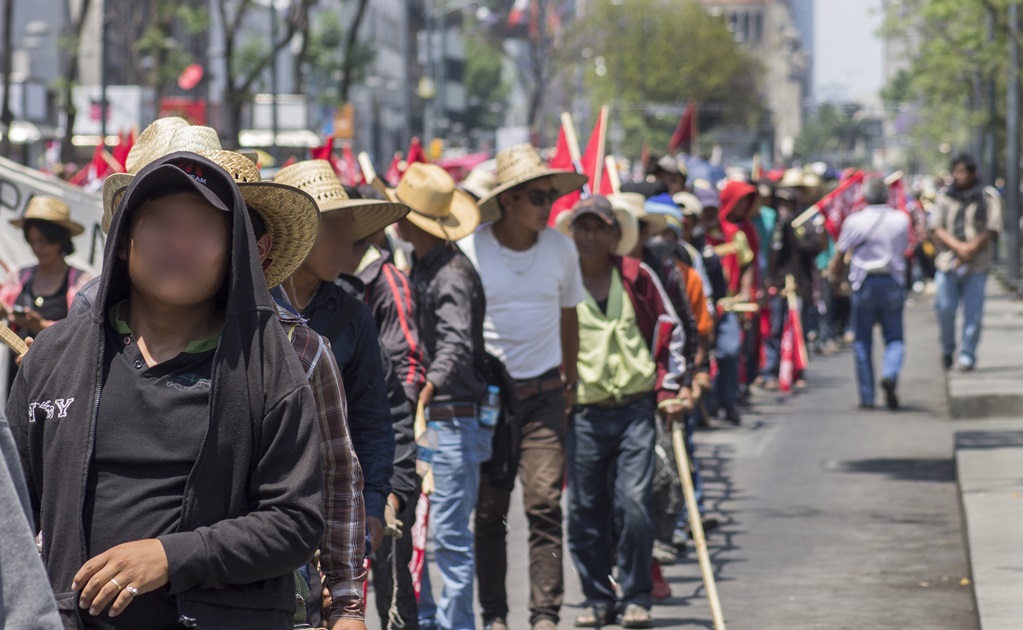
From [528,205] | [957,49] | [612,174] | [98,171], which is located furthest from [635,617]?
[957,49]

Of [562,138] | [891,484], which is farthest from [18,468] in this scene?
[891,484]

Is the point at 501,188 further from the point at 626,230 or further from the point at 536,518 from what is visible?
the point at 536,518

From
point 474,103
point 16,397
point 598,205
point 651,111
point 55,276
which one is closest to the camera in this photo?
point 16,397

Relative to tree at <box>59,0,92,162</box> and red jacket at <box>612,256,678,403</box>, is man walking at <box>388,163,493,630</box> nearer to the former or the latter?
red jacket at <box>612,256,678,403</box>

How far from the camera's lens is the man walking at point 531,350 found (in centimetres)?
719

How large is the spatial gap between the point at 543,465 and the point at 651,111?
244ft

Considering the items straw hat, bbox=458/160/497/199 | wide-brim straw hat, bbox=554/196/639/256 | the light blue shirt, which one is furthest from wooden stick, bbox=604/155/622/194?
the light blue shirt

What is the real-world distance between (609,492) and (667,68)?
7735cm

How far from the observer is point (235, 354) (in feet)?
9.66

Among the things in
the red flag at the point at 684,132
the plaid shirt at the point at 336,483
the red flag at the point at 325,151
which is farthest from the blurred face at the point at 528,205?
the red flag at the point at 684,132

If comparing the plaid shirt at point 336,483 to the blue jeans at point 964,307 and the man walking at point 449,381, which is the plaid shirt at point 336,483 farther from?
the blue jeans at point 964,307

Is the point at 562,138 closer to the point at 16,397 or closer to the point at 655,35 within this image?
the point at 16,397

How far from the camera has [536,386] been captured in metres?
7.21

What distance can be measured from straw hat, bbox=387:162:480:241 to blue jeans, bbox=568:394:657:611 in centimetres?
107
